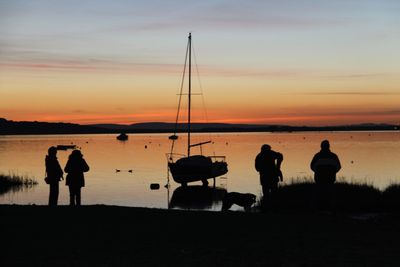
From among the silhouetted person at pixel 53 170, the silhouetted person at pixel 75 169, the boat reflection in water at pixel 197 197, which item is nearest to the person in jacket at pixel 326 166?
the silhouetted person at pixel 75 169

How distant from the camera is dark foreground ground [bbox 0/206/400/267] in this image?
9.18m

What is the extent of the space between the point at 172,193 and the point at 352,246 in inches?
1092

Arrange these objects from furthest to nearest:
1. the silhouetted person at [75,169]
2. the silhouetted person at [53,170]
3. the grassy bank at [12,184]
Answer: the grassy bank at [12,184]
the silhouetted person at [53,170]
the silhouetted person at [75,169]

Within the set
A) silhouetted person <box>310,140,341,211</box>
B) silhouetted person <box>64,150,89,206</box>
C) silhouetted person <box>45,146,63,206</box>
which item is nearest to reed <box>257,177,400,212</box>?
silhouetted person <box>310,140,341,211</box>

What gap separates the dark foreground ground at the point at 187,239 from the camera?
9.18m

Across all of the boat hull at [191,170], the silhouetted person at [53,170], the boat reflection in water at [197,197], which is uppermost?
the silhouetted person at [53,170]

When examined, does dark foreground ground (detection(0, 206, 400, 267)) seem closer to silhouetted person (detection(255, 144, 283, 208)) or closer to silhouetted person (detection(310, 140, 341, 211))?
silhouetted person (detection(310, 140, 341, 211))

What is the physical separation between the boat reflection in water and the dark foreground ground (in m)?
15.5

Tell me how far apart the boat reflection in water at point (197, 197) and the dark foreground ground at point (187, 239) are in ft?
51.0

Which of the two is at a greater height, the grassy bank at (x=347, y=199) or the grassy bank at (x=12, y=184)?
the grassy bank at (x=347, y=199)

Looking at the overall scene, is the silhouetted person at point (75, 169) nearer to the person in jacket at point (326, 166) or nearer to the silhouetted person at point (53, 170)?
the silhouetted person at point (53, 170)

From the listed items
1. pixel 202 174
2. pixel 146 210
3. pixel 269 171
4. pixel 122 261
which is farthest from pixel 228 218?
pixel 202 174

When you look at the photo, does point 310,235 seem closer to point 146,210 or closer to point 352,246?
point 352,246

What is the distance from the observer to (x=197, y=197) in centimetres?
3603
